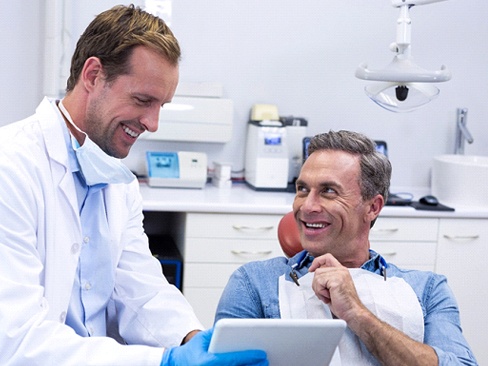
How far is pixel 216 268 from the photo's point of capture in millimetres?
3377

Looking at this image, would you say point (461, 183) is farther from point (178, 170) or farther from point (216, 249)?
Answer: point (178, 170)

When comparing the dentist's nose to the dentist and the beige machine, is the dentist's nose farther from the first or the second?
the beige machine

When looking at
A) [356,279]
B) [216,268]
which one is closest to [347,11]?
[216,268]

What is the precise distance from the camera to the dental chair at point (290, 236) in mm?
2176

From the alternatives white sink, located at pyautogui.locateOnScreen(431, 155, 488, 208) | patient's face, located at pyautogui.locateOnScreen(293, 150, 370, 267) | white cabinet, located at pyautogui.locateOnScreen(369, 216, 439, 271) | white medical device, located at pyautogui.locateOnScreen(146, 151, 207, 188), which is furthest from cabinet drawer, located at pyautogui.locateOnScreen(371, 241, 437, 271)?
patient's face, located at pyautogui.locateOnScreen(293, 150, 370, 267)

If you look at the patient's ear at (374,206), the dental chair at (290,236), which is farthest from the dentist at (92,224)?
the patient's ear at (374,206)

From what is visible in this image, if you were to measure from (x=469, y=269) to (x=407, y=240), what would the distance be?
34 centimetres

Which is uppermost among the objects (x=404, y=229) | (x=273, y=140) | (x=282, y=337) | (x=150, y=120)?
(x=150, y=120)

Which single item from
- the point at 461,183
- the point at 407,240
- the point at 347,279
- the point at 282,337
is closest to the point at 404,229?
the point at 407,240

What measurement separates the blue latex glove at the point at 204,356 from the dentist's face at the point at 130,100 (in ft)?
1.72

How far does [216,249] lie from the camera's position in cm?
337

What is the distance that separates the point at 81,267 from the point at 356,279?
68 centimetres

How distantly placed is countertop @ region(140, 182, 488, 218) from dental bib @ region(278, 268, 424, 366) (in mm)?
1326

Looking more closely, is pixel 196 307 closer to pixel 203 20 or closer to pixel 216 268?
pixel 216 268
